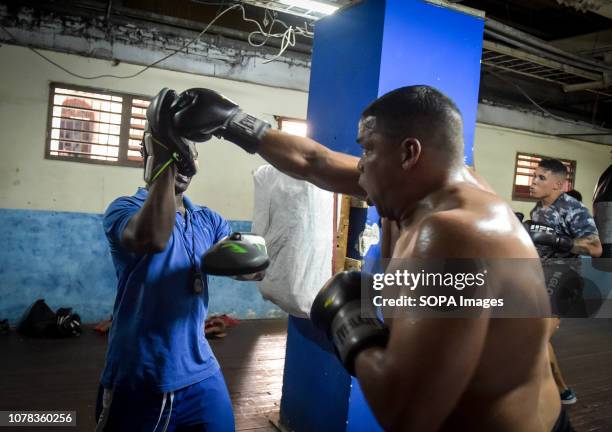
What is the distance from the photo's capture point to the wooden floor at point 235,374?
3023 mm

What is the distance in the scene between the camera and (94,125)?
15.5 ft

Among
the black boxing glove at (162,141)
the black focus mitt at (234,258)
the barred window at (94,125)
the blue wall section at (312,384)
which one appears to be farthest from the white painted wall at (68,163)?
the black focus mitt at (234,258)

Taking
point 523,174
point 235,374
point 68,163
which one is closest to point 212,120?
point 235,374

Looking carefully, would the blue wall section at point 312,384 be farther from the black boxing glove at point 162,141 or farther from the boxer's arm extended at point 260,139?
the black boxing glove at point 162,141

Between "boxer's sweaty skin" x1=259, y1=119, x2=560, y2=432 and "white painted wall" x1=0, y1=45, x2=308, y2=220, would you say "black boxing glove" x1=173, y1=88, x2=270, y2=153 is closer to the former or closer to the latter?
"boxer's sweaty skin" x1=259, y1=119, x2=560, y2=432

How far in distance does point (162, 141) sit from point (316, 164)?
594 millimetres

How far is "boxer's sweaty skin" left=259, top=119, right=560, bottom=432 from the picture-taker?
915 millimetres

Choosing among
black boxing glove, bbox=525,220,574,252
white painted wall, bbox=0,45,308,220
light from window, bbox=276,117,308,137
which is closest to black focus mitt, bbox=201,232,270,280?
black boxing glove, bbox=525,220,574,252

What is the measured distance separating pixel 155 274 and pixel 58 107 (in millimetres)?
3747

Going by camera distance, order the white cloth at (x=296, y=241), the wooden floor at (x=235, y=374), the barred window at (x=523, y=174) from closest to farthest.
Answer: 1. the white cloth at (x=296, y=241)
2. the wooden floor at (x=235, y=374)
3. the barred window at (x=523, y=174)

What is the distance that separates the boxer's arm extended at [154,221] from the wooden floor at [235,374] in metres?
1.81

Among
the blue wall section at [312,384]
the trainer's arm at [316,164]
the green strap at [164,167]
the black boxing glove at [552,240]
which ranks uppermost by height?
the trainer's arm at [316,164]

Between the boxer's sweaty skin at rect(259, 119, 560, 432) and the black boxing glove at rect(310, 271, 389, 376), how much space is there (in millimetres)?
37

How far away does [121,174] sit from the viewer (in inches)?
189
